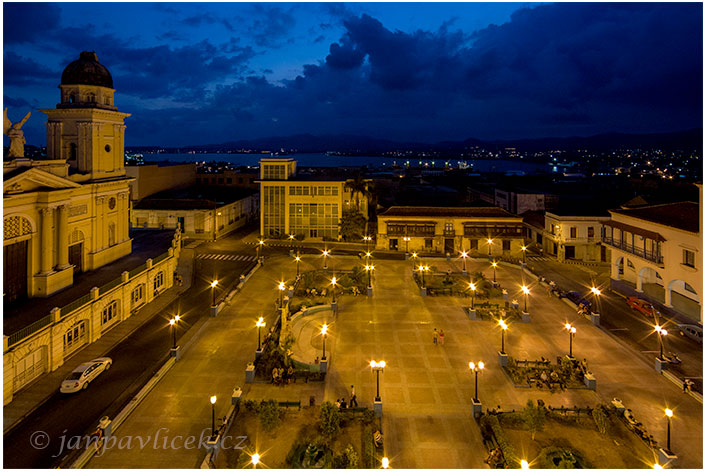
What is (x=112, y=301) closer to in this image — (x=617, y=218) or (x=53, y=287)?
Result: (x=53, y=287)

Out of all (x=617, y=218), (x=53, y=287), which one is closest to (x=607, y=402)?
(x=617, y=218)

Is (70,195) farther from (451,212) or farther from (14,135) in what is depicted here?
(451,212)

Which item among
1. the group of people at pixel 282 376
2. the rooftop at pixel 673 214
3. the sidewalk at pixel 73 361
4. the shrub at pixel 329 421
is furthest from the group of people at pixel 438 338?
the sidewalk at pixel 73 361

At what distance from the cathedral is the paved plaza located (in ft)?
41.7

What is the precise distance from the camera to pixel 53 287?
94.5ft

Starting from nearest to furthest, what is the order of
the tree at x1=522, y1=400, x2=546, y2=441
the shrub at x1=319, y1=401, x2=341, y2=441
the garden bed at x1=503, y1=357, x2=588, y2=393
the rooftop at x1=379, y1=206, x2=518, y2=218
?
1. the tree at x1=522, y1=400, x2=546, y2=441
2. the shrub at x1=319, y1=401, x2=341, y2=441
3. the garden bed at x1=503, y1=357, x2=588, y2=393
4. the rooftop at x1=379, y1=206, x2=518, y2=218

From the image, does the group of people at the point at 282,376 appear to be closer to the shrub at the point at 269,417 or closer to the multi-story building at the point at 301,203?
the shrub at the point at 269,417

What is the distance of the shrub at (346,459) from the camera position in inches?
629

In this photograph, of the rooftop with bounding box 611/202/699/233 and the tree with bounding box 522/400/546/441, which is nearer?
the tree with bounding box 522/400/546/441

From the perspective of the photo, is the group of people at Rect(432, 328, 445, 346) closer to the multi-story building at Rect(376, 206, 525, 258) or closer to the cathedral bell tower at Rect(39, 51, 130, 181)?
the multi-story building at Rect(376, 206, 525, 258)

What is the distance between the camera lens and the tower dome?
1375 inches

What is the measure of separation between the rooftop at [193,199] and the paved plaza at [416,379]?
34487 millimetres

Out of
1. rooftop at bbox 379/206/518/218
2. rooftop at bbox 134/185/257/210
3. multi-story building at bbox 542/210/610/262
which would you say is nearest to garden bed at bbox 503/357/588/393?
multi-story building at bbox 542/210/610/262

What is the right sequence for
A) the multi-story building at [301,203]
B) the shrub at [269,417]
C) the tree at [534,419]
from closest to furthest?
the tree at [534,419]
the shrub at [269,417]
the multi-story building at [301,203]
